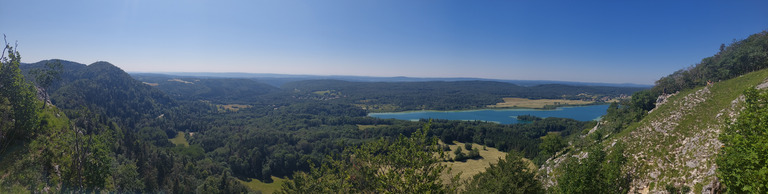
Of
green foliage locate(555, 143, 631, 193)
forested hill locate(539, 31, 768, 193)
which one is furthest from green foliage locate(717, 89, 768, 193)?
green foliage locate(555, 143, 631, 193)

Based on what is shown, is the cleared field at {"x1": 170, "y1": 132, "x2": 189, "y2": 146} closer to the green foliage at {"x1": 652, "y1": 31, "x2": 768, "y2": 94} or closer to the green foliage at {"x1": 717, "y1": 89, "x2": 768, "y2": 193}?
the green foliage at {"x1": 717, "y1": 89, "x2": 768, "y2": 193}

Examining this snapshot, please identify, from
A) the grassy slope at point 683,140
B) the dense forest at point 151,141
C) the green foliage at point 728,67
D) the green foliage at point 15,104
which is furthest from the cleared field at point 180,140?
the green foliage at point 728,67

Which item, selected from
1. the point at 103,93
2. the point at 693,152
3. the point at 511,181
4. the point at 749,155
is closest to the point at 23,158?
the point at 511,181

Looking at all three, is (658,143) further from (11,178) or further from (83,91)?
(83,91)

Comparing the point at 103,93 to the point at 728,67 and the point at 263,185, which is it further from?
the point at 728,67

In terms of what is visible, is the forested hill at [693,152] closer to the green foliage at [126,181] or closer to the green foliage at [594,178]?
the green foliage at [594,178]
